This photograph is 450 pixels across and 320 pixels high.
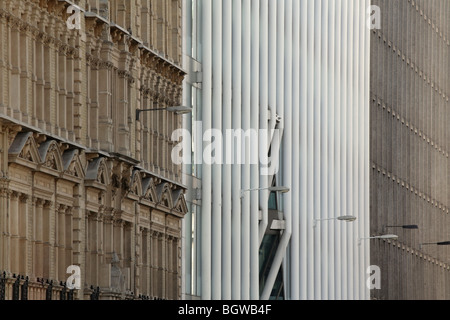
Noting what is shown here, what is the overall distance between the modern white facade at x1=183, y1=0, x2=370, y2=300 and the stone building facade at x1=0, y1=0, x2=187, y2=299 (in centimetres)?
328

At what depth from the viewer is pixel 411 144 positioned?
109 metres

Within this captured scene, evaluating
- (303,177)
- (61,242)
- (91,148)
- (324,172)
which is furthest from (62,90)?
(324,172)

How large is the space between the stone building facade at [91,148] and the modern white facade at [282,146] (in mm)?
3279

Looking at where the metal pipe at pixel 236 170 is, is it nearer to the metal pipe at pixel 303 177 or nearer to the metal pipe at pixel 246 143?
the metal pipe at pixel 246 143

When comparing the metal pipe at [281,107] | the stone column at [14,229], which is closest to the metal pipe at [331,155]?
the metal pipe at [281,107]

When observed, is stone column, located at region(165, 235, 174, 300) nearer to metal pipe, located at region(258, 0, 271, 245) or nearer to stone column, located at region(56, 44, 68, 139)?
metal pipe, located at region(258, 0, 271, 245)

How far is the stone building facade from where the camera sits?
157ft

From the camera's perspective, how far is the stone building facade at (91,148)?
157 ft

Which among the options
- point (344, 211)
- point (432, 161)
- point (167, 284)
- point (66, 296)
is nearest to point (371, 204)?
point (344, 211)

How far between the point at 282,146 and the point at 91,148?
26.8 metres
